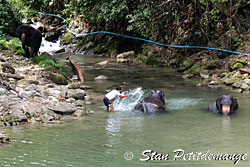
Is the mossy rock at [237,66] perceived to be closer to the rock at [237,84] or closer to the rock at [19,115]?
the rock at [237,84]

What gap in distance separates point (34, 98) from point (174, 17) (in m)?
9.61

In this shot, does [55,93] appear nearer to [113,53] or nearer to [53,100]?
[53,100]

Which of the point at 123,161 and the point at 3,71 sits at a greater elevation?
the point at 3,71

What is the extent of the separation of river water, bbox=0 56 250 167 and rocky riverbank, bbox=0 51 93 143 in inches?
16.5

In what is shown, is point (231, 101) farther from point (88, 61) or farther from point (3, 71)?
point (88, 61)

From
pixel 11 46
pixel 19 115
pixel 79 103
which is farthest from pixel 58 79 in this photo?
pixel 11 46

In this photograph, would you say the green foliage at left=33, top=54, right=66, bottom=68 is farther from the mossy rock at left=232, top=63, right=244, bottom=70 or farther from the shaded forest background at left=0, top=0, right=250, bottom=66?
the mossy rock at left=232, top=63, right=244, bottom=70

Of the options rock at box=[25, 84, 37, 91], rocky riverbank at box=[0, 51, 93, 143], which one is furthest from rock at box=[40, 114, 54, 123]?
rock at box=[25, 84, 37, 91]

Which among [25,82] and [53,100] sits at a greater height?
[25,82]

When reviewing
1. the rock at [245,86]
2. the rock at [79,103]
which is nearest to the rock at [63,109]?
the rock at [79,103]

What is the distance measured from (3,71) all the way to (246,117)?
7618 mm

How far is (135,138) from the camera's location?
834 centimetres

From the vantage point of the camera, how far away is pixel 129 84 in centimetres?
1540

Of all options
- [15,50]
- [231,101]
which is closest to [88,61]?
[15,50]
